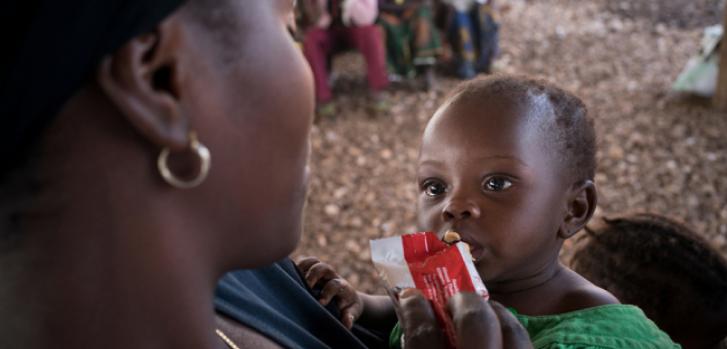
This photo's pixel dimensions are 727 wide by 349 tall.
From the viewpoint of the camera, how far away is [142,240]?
88cm

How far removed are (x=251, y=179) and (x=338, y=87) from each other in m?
6.14

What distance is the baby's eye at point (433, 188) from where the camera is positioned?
1.80m

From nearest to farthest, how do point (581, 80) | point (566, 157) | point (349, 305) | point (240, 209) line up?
point (240, 209)
point (349, 305)
point (566, 157)
point (581, 80)

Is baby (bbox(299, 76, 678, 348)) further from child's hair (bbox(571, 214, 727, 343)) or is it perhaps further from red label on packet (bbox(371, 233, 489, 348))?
child's hair (bbox(571, 214, 727, 343))

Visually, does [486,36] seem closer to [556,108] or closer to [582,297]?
[556,108]

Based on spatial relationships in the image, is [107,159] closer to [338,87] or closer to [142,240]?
[142,240]

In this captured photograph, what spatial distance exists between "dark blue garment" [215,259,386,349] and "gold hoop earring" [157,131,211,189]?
44 cm

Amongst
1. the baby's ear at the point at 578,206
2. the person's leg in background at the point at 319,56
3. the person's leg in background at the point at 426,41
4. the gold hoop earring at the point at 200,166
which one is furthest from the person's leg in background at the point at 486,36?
the gold hoop earring at the point at 200,166

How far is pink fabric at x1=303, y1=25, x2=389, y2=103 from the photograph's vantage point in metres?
6.39

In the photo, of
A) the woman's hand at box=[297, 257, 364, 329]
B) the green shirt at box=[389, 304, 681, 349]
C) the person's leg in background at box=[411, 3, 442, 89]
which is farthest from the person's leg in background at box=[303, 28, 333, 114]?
the green shirt at box=[389, 304, 681, 349]

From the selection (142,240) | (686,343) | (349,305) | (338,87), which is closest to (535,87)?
(349,305)

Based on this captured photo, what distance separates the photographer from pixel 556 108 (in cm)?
185

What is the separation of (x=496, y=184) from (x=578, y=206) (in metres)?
0.28

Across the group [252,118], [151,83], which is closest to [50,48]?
[151,83]
